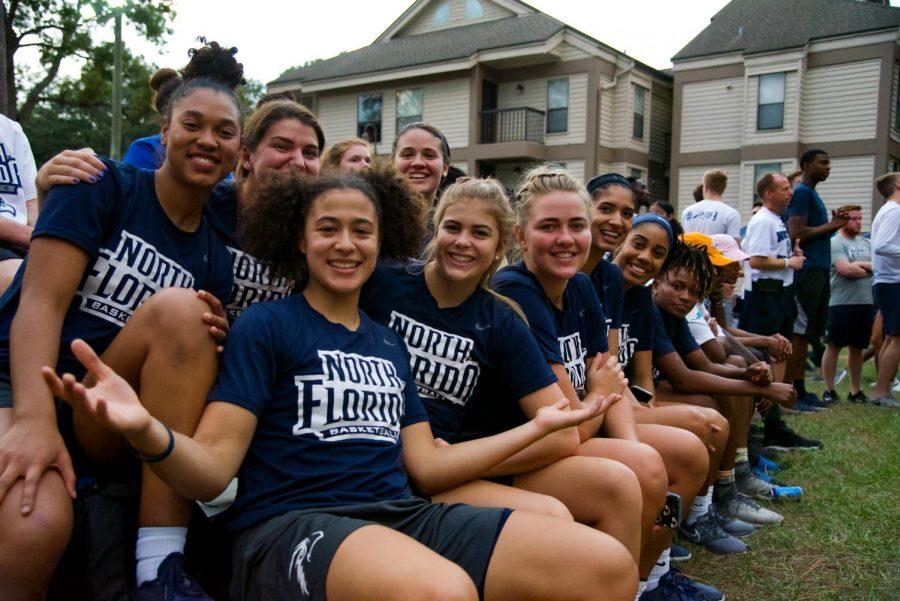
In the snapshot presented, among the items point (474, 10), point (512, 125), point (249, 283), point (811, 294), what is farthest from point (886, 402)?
point (474, 10)

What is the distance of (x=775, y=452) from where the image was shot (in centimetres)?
566

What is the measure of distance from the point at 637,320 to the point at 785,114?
17061 millimetres

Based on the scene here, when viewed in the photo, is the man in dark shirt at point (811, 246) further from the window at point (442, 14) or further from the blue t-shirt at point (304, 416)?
the window at point (442, 14)

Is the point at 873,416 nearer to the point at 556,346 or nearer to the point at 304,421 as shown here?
the point at 556,346

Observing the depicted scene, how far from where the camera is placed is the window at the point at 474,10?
2186 cm

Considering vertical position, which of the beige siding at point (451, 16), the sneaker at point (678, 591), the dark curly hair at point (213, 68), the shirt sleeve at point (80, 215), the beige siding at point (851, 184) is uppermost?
the beige siding at point (451, 16)

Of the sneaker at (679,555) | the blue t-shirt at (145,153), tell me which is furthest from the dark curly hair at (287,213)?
the sneaker at (679,555)

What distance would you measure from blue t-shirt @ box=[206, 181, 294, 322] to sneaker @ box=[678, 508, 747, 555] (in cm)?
252

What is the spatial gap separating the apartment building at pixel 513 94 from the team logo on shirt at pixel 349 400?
17879 mm

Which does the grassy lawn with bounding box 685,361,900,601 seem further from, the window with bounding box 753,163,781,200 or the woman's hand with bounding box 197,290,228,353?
the window with bounding box 753,163,781,200

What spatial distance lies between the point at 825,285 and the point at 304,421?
24.0 feet

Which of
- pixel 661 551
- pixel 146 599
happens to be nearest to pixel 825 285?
pixel 661 551

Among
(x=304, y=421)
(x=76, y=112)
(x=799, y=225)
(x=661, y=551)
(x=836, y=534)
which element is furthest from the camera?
(x=76, y=112)

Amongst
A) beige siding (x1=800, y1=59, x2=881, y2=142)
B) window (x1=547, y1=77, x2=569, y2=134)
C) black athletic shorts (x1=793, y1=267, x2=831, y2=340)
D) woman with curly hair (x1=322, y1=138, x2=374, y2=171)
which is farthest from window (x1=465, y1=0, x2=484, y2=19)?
woman with curly hair (x1=322, y1=138, x2=374, y2=171)
